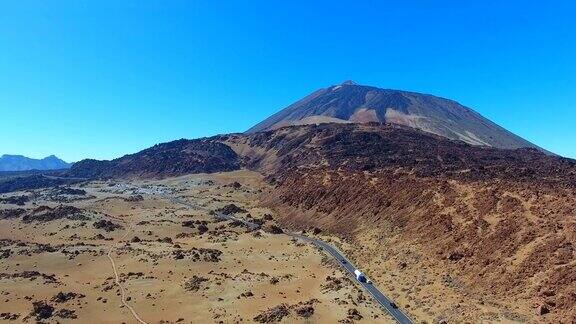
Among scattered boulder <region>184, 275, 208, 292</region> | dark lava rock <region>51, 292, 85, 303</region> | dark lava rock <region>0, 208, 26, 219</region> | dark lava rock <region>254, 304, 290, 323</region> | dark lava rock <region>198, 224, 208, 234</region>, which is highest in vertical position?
dark lava rock <region>0, 208, 26, 219</region>

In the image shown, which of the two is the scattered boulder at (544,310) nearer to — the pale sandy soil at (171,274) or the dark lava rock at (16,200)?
the pale sandy soil at (171,274)

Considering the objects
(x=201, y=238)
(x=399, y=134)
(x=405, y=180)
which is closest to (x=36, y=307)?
(x=201, y=238)

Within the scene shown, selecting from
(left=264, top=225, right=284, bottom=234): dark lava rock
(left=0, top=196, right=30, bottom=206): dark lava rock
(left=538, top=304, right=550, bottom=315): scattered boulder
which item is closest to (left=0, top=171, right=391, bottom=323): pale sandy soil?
(left=264, top=225, right=284, bottom=234): dark lava rock

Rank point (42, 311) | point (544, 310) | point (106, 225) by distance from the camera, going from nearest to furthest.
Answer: point (544, 310)
point (42, 311)
point (106, 225)

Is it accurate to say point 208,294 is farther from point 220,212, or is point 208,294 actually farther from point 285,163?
point 285,163

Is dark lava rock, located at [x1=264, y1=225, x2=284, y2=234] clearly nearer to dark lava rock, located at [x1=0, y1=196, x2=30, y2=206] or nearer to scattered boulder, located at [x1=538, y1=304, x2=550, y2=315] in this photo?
scattered boulder, located at [x1=538, y1=304, x2=550, y2=315]

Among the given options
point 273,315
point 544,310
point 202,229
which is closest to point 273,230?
point 202,229

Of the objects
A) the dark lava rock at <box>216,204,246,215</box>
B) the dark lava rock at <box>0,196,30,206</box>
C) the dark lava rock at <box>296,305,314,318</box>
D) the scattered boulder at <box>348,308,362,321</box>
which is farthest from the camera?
the dark lava rock at <box>0,196,30,206</box>

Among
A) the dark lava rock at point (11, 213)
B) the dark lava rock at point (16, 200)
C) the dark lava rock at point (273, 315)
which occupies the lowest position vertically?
the dark lava rock at point (273, 315)

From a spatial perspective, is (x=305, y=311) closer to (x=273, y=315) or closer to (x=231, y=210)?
(x=273, y=315)

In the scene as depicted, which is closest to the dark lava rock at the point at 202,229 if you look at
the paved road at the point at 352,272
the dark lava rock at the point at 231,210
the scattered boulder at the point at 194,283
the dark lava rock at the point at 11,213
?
the paved road at the point at 352,272
